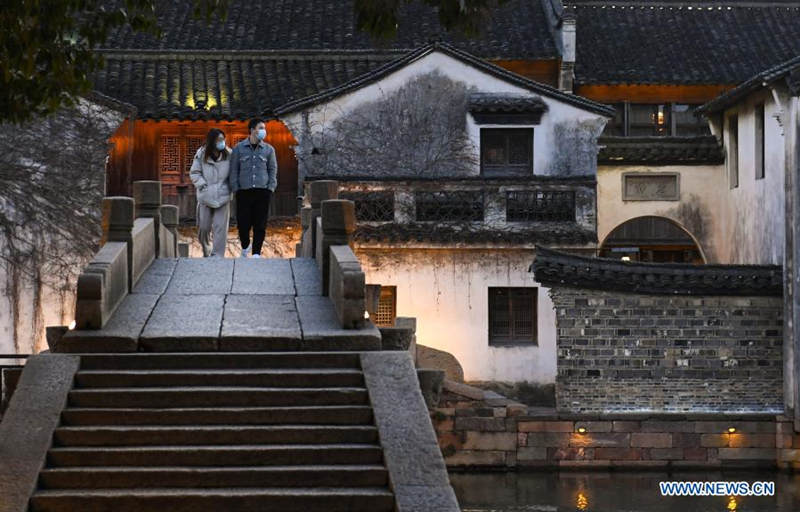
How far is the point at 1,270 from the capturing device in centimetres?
3009

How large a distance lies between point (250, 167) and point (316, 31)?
16.4 meters

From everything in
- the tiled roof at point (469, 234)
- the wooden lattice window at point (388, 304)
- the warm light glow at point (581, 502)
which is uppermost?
the tiled roof at point (469, 234)

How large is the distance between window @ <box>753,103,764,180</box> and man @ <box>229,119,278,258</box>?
43.0 feet

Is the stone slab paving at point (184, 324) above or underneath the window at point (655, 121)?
underneath

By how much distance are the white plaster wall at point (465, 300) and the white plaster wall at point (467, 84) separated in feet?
5.96

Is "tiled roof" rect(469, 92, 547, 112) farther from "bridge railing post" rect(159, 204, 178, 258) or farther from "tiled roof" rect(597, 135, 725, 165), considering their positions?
"bridge railing post" rect(159, 204, 178, 258)

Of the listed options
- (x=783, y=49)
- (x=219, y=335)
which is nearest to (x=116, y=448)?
(x=219, y=335)

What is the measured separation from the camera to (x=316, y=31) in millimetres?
36094

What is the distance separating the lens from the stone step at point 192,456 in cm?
1284

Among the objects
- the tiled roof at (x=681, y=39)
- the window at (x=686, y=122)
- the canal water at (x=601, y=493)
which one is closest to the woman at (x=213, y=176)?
the canal water at (x=601, y=493)

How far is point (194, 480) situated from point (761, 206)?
1977 centimetres

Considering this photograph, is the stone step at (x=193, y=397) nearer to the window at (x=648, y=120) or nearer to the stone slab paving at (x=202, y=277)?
the stone slab paving at (x=202, y=277)

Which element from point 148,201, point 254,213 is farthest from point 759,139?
point 148,201

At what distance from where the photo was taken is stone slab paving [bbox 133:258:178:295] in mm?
16734
